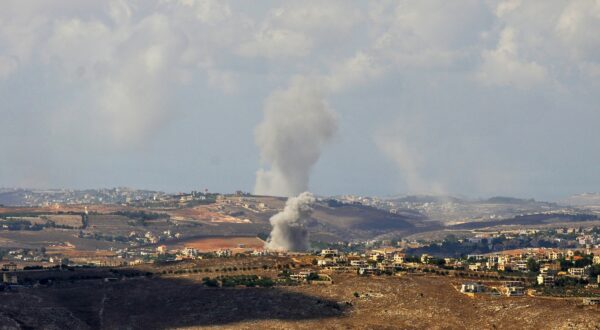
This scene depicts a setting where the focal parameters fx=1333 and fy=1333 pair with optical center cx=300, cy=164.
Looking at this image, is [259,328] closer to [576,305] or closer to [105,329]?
[105,329]

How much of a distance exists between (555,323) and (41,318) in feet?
248

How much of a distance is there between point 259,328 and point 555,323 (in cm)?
4203

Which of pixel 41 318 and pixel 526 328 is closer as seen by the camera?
pixel 526 328

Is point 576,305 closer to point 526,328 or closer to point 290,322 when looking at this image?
point 526,328

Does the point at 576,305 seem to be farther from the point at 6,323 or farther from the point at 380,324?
the point at 6,323

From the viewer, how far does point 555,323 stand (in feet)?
614

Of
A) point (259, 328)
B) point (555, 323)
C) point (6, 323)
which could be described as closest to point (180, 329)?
point (259, 328)

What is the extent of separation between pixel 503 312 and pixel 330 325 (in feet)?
84.3

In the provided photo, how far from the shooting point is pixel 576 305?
197375 millimetres

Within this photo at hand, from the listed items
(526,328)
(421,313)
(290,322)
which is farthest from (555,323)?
(290,322)

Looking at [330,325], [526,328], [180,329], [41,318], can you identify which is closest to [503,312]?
[526,328]

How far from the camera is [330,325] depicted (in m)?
193

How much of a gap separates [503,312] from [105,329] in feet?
193

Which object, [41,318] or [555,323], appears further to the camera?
[41,318]
